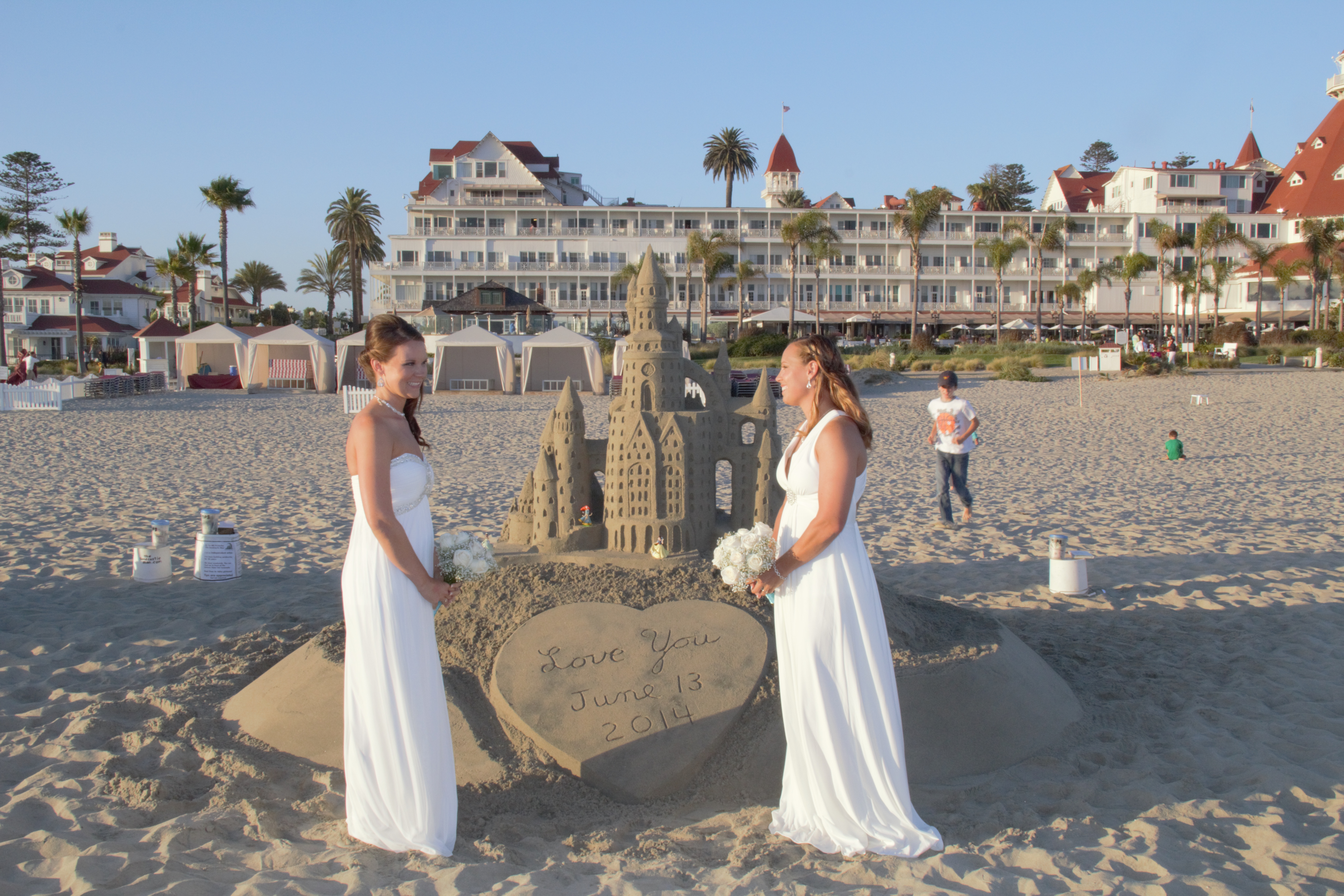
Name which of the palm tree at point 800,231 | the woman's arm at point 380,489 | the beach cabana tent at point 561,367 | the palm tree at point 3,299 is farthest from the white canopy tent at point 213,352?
the woman's arm at point 380,489

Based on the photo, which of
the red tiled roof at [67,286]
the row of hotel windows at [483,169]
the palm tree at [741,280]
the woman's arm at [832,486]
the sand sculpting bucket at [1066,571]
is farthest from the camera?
the row of hotel windows at [483,169]

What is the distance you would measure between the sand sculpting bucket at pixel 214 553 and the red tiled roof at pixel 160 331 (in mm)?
33806

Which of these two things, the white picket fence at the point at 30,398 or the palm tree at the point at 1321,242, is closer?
the white picket fence at the point at 30,398

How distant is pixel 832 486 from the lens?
11.1ft

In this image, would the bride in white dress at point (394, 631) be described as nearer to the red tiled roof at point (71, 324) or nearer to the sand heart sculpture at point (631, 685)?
the sand heart sculpture at point (631, 685)

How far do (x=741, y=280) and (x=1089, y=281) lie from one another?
771 inches

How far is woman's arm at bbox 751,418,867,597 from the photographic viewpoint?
3.38m

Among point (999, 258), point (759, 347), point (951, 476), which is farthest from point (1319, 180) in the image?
point (951, 476)

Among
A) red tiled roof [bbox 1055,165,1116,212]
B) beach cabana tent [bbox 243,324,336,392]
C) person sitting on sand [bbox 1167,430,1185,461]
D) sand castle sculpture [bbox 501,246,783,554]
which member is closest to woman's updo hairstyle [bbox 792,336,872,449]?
sand castle sculpture [bbox 501,246,783,554]

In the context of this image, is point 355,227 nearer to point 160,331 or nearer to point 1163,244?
point 160,331

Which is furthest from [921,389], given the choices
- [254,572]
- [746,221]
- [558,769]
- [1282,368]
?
[746,221]

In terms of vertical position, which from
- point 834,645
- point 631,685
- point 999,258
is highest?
point 999,258

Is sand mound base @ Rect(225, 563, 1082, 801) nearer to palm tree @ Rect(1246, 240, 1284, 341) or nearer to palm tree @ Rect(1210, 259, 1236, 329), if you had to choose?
palm tree @ Rect(1210, 259, 1236, 329)

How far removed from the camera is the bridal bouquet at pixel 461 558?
372 cm
